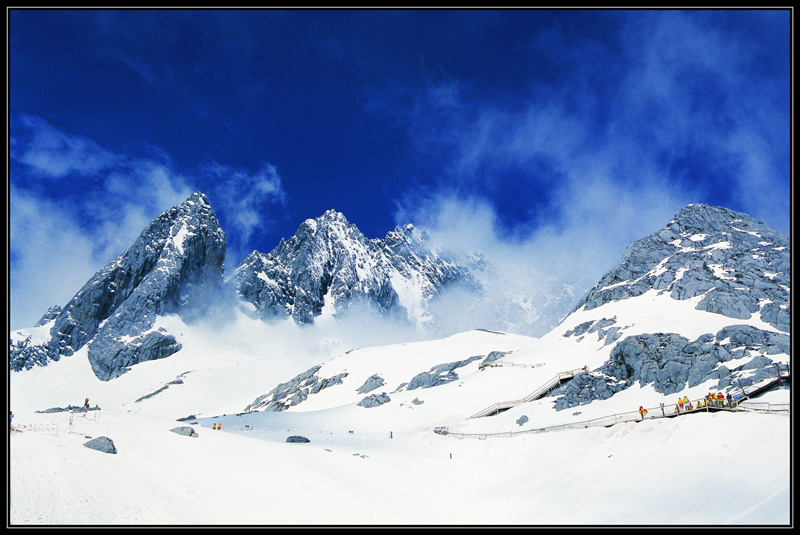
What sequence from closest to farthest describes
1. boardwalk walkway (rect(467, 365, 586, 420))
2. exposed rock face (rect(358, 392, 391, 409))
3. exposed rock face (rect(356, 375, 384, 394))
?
boardwalk walkway (rect(467, 365, 586, 420)) → exposed rock face (rect(358, 392, 391, 409)) → exposed rock face (rect(356, 375, 384, 394))

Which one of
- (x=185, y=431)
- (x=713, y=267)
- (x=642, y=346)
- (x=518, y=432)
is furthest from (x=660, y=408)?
(x=713, y=267)

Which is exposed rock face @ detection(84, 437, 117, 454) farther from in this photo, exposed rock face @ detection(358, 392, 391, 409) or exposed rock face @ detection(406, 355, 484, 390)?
exposed rock face @ detection(406, 355, 484, 390)

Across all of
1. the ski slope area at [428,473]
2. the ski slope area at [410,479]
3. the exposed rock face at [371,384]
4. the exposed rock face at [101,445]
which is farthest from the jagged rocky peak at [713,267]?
the exposed rock face at [101,445]

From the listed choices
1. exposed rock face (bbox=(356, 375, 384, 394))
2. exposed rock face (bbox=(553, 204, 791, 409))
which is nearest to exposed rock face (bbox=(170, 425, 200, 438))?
exposed rock face (bbox=(553, 204, 791, 409))

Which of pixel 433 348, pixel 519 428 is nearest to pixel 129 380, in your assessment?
pixel 433 348

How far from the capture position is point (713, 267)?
3226 inches

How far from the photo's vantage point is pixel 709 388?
47.4 m

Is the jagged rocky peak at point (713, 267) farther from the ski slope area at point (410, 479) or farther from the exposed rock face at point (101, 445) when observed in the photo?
the exposed rock face at point (101, 445)

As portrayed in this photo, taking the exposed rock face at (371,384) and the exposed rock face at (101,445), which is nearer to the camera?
the exposed rock face at (101,445)

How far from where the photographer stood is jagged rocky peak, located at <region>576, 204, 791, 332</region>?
68.2 m

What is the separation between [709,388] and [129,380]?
598 ft

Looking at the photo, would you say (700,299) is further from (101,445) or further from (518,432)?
(101,445)

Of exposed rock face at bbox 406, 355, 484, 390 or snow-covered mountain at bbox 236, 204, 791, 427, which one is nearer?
snow-covered mountain at bbox 236, 204, 791, 427

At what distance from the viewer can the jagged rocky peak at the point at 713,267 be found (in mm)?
68188
